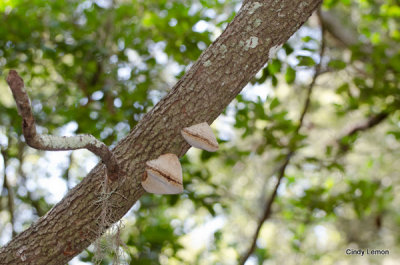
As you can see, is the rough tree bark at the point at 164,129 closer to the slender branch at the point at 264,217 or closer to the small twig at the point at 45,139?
the small twig at the point at 45,139

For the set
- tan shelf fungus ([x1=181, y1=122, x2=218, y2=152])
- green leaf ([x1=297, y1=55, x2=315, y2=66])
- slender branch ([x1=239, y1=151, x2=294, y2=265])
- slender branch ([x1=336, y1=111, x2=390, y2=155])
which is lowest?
tan shelf fungus ([x1=181, y1=122, x2=218, y2=152])

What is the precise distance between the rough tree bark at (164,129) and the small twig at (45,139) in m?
0.06

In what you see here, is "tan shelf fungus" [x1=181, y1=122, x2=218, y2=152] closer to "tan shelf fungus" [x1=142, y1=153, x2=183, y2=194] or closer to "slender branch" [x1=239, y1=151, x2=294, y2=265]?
"tan shelf fungus" [x1=142, y1=153, x2=183, y2=194]

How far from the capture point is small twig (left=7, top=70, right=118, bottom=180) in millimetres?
1059

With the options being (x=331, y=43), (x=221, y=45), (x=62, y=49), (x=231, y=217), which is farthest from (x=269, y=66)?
(x=231, y=217)

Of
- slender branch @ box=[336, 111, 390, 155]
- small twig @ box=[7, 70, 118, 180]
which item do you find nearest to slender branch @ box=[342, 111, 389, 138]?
slender branch @ box=[336, 111, 390, 155]

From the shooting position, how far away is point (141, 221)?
3.04 meters

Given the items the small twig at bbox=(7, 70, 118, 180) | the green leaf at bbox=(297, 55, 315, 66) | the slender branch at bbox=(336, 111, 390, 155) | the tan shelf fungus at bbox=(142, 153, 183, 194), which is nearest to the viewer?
the small twig at bbox=(7, 70, 118, 180)

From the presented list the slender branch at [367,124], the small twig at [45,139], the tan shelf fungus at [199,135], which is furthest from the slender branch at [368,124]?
the small twig at [45,139]

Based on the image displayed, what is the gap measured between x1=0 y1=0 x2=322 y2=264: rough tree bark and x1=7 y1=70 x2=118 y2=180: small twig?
0.06 m

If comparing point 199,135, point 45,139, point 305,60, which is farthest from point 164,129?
point 305,60

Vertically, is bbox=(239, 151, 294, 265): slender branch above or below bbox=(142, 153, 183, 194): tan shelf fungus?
above

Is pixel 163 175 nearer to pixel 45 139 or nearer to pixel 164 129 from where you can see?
pixel 164 129

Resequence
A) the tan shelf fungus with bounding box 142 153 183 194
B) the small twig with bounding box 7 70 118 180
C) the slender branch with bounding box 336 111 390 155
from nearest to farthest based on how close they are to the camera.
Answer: the small twig with bounding box 7 70 118 180
the tan shelf fungus with bounding box 142 153 183 194
the slender branch with bounding box 336 111 390 155
